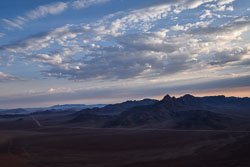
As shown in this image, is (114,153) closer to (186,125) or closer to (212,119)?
(186,125)

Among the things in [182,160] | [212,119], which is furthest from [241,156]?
[212,119]

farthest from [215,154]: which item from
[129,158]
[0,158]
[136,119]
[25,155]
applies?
[136,119]

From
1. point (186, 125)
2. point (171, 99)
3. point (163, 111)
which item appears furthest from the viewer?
point (171, 99)

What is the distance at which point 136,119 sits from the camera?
349 ft

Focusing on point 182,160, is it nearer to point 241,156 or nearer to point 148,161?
point 148,161

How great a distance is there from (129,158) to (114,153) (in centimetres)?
573

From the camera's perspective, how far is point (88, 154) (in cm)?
4159

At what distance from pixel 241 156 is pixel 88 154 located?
1029 inches

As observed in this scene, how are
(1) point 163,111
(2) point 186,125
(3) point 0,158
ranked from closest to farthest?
(3) point 0,158, (2) point 186,125, (1) point 163,111

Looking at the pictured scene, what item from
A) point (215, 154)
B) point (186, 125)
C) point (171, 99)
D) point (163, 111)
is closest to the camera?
point (215, 154)

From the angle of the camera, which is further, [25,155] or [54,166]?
→ [25,155]

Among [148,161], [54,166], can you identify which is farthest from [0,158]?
[148,161]

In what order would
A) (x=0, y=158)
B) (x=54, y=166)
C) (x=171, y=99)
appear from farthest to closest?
(x=171, y=99) < (x=0, y=158) < (x=54, y=166)

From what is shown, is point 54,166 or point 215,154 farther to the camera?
point 215,154
